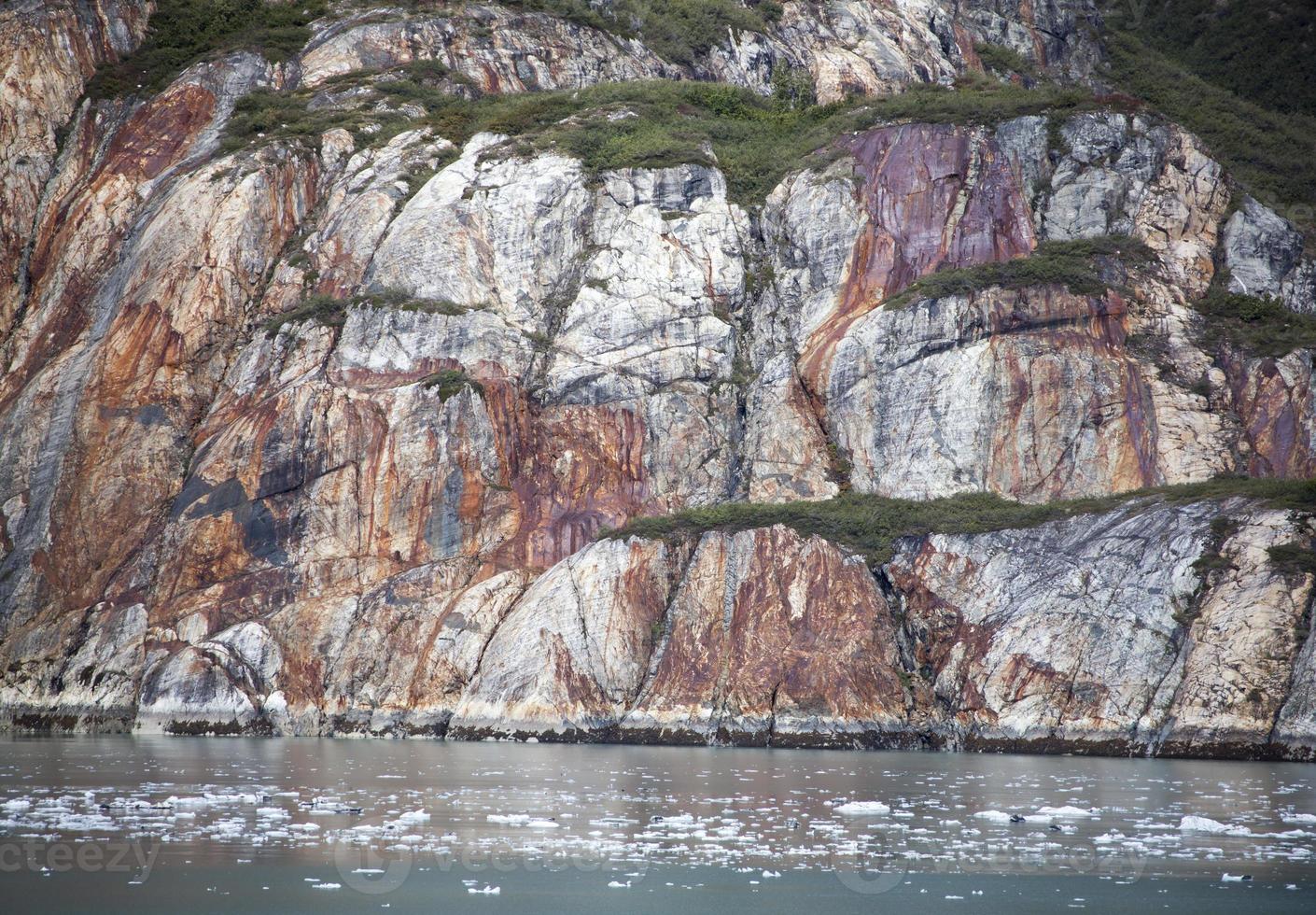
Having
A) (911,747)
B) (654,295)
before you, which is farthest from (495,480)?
(911,747)

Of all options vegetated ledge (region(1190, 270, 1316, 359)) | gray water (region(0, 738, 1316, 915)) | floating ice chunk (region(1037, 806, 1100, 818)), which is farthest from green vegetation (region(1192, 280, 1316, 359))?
floating ice chunk (region(1037, 806, 1100, 818))

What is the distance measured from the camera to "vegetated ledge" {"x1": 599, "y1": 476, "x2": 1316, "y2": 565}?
2150 inches

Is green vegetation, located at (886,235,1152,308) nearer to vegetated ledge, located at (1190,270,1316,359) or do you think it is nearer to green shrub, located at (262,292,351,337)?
vegetated ledge, located at (1190,270,1316,359)

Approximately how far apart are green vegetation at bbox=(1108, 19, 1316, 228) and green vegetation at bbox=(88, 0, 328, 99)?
5356 centimetres

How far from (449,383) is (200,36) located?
37.4 m

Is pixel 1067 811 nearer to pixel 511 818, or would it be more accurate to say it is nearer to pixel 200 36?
pixel 511 818

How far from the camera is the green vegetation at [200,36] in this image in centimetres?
8269

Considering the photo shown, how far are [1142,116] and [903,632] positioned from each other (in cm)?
3338

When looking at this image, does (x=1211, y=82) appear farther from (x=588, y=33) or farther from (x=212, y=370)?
(x=212, y=370)

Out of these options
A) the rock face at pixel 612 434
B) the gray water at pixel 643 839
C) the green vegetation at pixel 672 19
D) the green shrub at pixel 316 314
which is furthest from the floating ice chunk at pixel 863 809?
the green vegetation at pixel 672 19

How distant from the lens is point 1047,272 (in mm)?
64188

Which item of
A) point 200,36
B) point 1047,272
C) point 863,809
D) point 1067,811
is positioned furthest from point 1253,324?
point 200,36

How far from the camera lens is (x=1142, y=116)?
71688 millimetres

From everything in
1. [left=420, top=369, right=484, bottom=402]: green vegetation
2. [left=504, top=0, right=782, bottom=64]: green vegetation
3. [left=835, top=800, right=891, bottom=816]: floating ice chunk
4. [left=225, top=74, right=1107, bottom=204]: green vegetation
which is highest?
[left=504, top=0, right=782, bottom=64]: green vegetation
